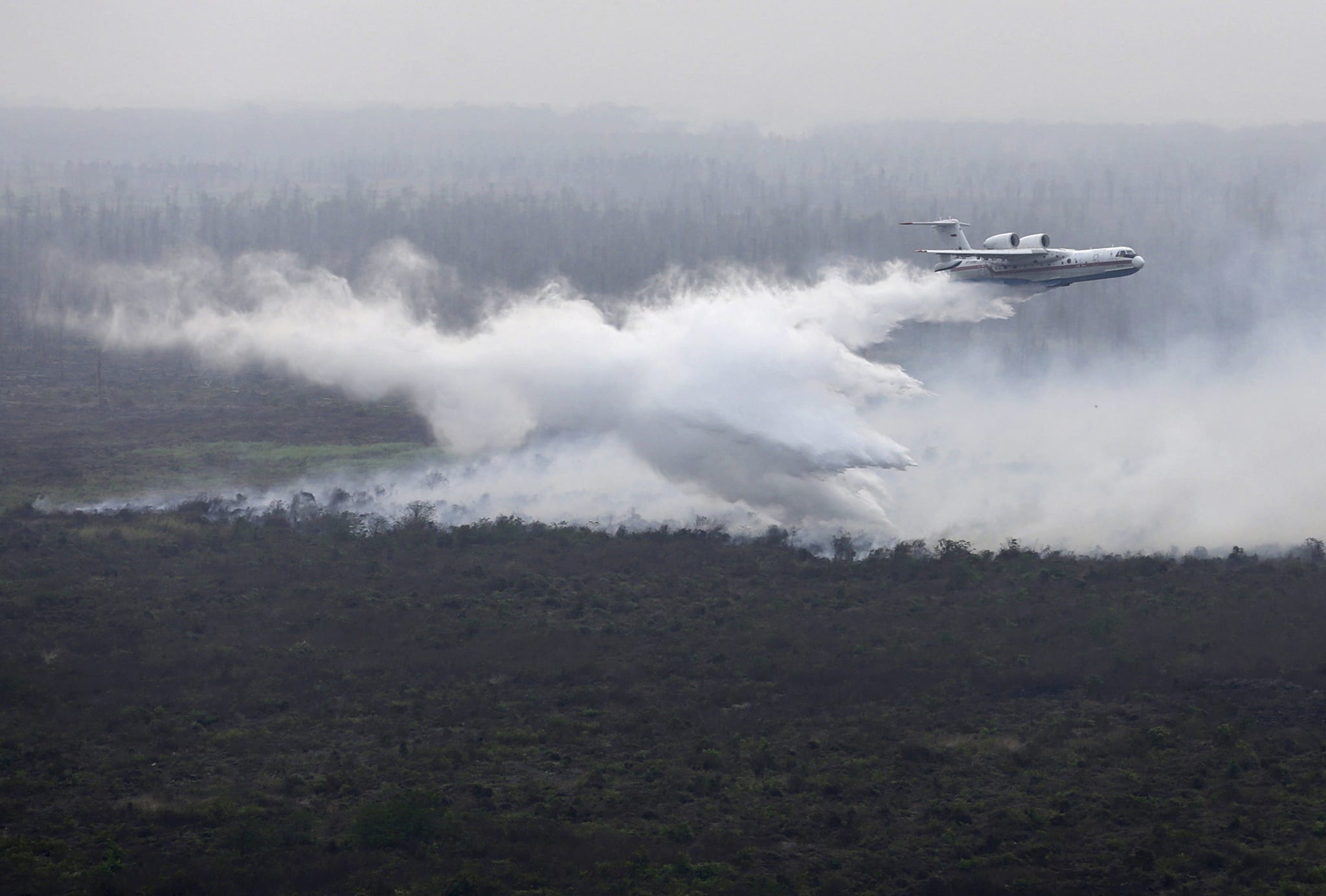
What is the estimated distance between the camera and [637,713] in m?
45.2

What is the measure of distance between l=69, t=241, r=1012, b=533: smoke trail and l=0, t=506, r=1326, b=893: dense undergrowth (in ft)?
12.6

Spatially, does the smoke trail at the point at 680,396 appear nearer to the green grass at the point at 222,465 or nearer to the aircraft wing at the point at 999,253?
the aircraft wing at the point at 999,253

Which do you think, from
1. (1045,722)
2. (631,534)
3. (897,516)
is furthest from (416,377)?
(1045,722)

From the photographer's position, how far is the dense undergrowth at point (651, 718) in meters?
35.5

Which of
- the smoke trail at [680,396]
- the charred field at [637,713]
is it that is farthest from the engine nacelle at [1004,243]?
the charred field at [637,713]

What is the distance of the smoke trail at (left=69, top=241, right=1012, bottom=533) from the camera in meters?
63.4

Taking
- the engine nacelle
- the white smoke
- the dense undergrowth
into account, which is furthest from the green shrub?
the engine nacelle

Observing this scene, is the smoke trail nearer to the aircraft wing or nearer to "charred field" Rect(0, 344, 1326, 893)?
the aircraft wing

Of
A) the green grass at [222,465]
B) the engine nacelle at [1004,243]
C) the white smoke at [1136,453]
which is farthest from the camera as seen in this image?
the green grass at [222,465]

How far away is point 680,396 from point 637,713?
22337 mm

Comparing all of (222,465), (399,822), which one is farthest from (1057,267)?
(222,465)

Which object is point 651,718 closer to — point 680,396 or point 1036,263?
point 680,396

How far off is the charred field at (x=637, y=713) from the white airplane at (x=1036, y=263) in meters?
13.0

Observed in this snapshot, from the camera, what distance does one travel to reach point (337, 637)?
171ft
